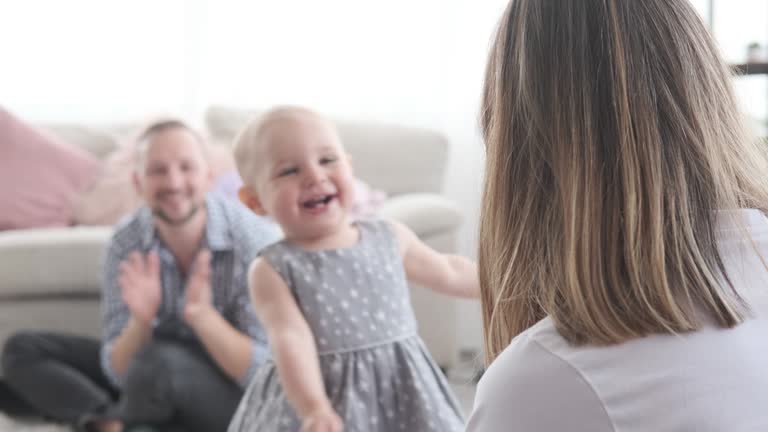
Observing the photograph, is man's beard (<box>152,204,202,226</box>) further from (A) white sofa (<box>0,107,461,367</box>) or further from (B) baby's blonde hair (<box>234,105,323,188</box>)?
(B) baby's blonde hair (<box>234,105,323,188</box>)

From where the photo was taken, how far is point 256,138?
1722 mm

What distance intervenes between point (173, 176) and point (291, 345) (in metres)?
0.97

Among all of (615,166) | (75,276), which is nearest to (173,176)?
(75,276)

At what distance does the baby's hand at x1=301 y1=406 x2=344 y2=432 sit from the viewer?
1.50 m

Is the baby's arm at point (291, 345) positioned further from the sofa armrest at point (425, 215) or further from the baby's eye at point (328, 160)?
the sofa armrest at point (425, 215)

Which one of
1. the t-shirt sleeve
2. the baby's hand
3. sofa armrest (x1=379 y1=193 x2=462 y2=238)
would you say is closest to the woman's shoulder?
the t-shirt sleeve

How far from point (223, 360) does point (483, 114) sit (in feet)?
4.68

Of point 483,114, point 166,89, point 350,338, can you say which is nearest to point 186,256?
point 350,338

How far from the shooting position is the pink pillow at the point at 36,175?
3.62 metres

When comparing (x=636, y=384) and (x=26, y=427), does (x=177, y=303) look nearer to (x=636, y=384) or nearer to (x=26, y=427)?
(x=26, y=427)

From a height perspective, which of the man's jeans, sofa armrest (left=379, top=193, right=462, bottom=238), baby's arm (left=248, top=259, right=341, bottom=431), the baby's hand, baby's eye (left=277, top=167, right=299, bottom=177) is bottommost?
the man's jeans

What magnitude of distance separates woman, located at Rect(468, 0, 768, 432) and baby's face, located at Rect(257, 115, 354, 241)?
2.27 ft

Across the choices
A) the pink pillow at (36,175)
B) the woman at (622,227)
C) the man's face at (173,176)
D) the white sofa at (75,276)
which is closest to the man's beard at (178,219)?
the man's face at (173,176)

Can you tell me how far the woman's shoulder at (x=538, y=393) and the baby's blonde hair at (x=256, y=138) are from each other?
924 mm
